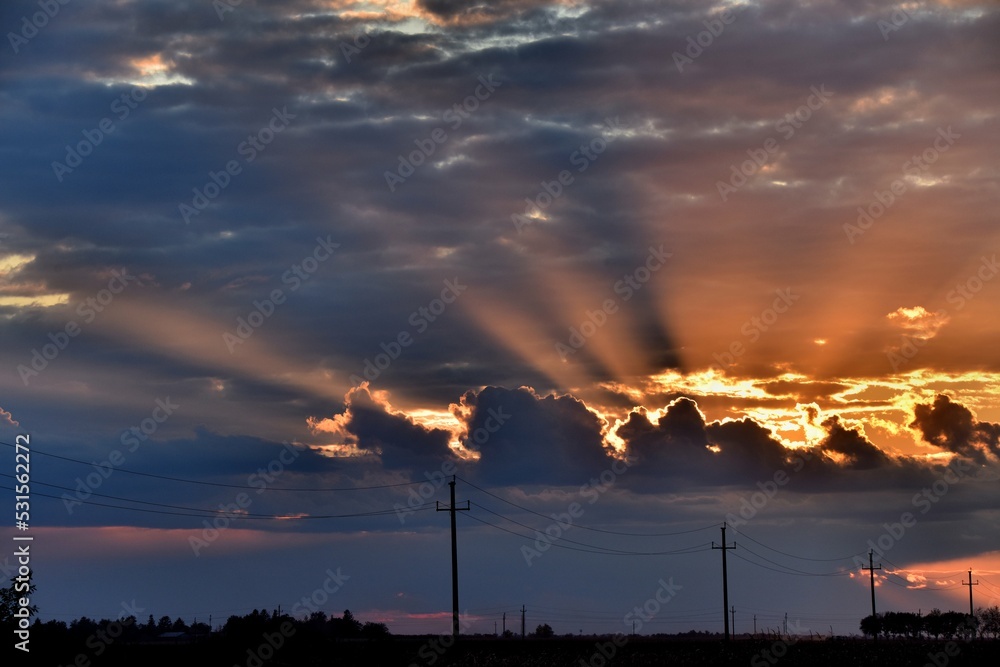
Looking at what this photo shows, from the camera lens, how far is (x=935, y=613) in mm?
187125

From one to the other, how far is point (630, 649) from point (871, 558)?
86.4 meters

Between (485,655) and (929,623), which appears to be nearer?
(485,655)

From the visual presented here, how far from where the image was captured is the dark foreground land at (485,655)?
233 feet

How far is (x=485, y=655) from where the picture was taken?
80.9 metres

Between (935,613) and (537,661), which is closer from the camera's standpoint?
(537,661)

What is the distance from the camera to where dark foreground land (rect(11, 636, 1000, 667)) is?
71062 mm

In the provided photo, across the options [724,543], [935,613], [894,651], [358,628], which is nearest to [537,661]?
[894,651]

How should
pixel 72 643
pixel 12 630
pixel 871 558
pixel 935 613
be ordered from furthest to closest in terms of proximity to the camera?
1. pixel 935 613
2. pixel 871 558
3. pixel 72 643
4. pixel 12 630

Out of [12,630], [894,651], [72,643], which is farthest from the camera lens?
[894,651]

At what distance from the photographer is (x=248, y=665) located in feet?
242

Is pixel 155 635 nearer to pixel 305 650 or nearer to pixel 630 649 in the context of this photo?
pixel 305 650

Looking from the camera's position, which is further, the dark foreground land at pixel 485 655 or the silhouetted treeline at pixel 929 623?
the silhouetted treeline at pixel 929 623

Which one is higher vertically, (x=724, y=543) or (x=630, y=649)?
(x=724, y=543)

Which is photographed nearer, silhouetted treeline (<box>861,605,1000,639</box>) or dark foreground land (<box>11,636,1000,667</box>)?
dark foreground land (<box>11,636,1000,667</box>)
